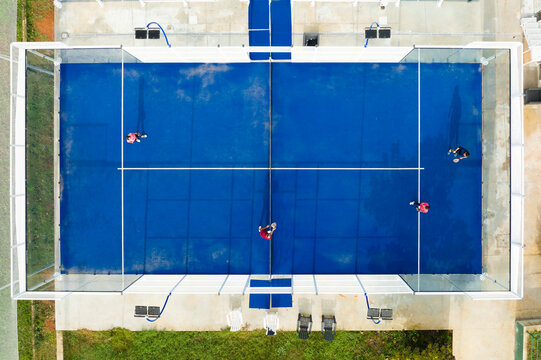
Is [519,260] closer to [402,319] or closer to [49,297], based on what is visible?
[402,319]

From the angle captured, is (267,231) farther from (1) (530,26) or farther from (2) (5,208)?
(1) (530,26)

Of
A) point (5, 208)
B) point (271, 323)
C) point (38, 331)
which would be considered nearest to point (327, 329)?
point (271, 323)

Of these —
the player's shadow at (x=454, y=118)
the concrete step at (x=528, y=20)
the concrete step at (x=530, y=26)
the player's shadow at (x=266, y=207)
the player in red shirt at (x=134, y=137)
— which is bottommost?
the player's shadow at (x=266, y=207)

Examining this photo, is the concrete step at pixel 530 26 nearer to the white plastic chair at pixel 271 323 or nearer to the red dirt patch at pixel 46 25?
the white plastic chair at pixel 271 323

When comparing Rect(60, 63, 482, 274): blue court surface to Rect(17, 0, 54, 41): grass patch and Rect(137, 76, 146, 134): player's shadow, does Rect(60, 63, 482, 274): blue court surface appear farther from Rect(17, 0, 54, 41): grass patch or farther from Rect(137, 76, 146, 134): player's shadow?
Rect(17, 0, 54, 41): grass patch

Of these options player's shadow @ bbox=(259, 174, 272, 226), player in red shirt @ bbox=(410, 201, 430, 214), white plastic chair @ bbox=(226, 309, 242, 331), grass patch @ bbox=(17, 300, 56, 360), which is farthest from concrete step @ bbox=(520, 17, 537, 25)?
grass patch @ bbox=(17, 300, 56, 360)

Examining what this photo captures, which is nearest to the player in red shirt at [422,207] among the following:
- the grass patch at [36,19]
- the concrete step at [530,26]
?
the concrete step at [530,26]
